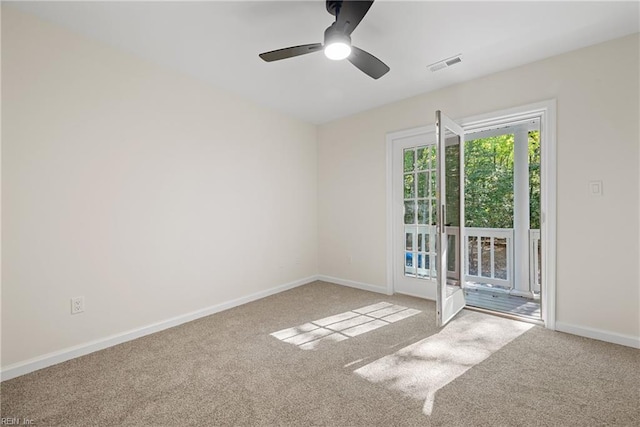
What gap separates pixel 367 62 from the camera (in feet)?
6.97

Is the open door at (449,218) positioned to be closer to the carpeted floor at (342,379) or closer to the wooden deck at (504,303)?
the carpeted floor at (342,379)

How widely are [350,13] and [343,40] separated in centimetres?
18

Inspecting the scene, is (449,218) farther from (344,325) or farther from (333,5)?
(333,5)

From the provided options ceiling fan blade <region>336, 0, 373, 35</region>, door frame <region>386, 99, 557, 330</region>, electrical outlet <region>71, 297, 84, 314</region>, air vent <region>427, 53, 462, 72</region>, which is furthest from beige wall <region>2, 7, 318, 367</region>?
door frame <region>386, 99, 557, 330</region>

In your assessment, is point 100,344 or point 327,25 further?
point 100,344

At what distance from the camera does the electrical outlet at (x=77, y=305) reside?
226cm

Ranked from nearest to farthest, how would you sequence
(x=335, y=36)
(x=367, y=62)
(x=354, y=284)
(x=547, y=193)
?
→ (x=335, y=36)
(x=367, y=62)
(x=547, y=193)
(x=354, y=284)

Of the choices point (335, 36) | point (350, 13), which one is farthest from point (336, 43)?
point (350, 13)

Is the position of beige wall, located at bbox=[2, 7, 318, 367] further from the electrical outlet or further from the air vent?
the air vent

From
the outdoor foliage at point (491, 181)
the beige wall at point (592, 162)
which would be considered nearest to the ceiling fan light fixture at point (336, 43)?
the beige wall at point (592, 162)

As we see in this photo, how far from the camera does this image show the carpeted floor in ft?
5.25

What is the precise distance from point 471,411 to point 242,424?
1237mm

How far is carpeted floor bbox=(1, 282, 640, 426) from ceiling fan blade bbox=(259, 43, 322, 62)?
2163 millimetres

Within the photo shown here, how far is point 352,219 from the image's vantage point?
4.23 metres
